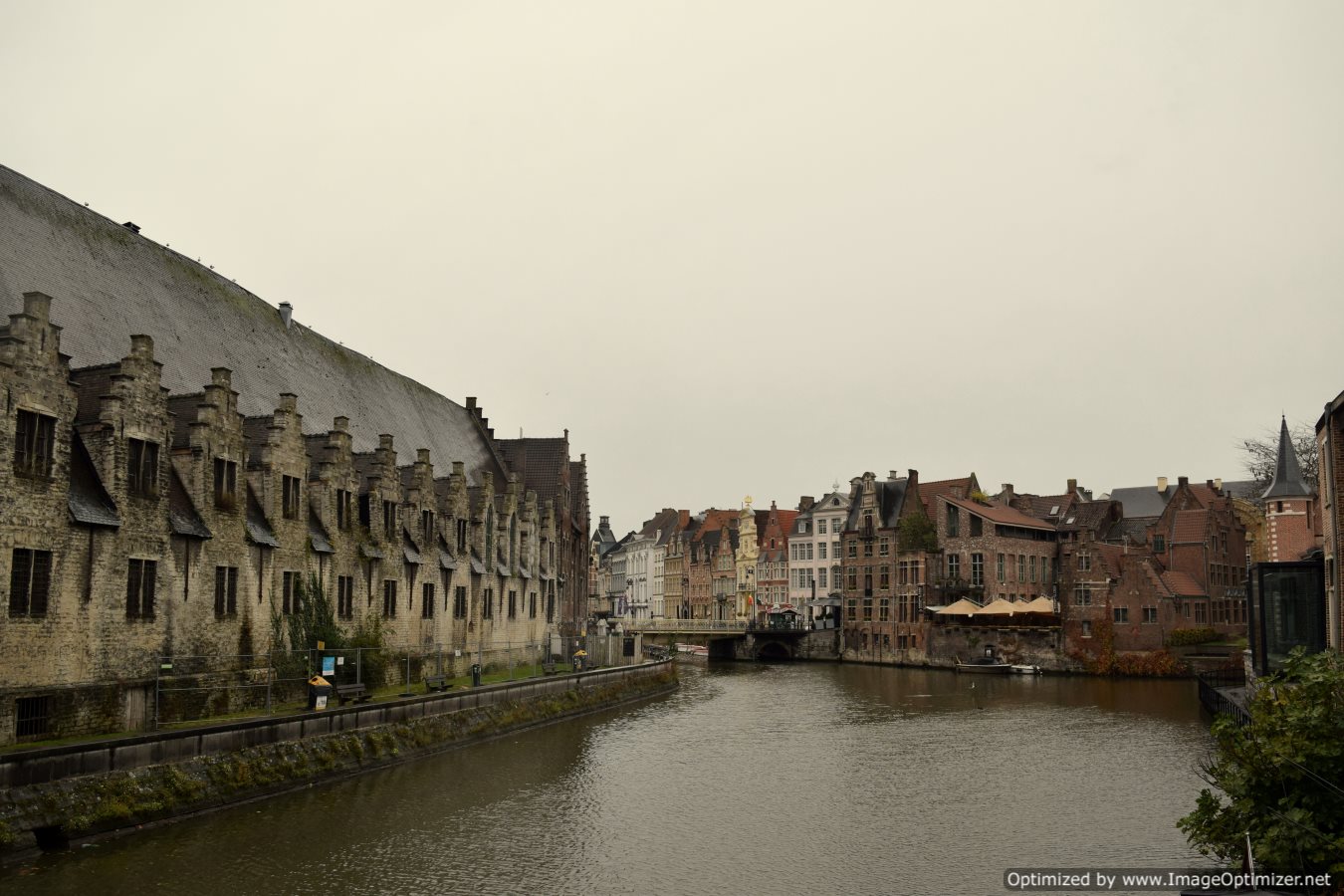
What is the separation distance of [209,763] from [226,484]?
8.27 metres

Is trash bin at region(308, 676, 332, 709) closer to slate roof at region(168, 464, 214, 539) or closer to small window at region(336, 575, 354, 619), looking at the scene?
slate roof at region(168, 464, 214, 539)

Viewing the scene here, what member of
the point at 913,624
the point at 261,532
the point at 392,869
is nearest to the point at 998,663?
the point at 913,624

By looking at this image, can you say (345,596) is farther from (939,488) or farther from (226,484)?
(939,488)

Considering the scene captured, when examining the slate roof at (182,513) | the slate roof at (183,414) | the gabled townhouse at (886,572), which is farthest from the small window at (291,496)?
the gabled townhouse at (886,572)

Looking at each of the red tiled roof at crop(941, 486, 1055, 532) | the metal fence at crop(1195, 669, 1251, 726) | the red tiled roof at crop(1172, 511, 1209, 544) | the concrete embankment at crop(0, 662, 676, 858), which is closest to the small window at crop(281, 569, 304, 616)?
the concrete embankment at crop(0, 662, 676, 858)

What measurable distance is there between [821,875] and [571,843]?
508 centimetres

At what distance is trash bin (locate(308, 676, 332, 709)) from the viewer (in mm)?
27333

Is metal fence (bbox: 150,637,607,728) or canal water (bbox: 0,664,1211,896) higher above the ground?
metal fence (bbox: 150,637,607,728)

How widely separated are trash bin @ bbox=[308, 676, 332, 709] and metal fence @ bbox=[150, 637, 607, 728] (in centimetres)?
94

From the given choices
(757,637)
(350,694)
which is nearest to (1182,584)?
(757,637)

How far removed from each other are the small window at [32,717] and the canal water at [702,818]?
325 centimetres

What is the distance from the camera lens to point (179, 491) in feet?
88.2

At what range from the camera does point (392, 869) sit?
19031 mm

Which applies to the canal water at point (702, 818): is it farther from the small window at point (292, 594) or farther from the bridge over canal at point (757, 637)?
the bridge over canal at point (757, 637)
